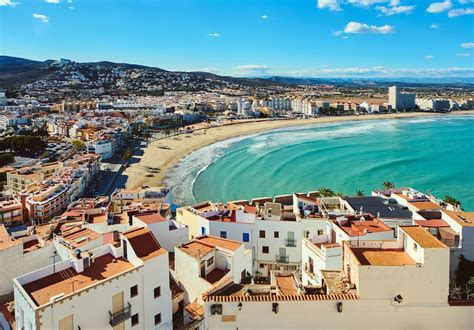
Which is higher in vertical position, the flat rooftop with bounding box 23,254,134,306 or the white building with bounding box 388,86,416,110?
the white building with bounding box 388,86,416,110

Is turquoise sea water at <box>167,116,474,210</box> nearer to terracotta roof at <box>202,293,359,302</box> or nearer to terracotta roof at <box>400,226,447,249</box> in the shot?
terracotta roof at <box>400,226,447,249</box>

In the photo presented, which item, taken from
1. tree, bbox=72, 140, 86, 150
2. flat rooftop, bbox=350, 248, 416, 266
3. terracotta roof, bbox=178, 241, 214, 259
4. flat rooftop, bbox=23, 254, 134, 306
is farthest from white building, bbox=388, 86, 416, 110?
A: flat rooftop, bbox=23, 254, 134, 306

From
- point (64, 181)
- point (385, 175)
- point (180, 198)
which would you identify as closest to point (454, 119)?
point (385, 175)

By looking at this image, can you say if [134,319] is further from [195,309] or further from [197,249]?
[197,249]

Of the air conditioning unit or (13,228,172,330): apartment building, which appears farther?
(13,228,172,330): apartment building

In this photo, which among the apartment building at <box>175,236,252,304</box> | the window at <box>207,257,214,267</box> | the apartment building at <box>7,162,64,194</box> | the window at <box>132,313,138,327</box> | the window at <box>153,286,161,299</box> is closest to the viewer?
the window at <box>132,313,138,327</box>

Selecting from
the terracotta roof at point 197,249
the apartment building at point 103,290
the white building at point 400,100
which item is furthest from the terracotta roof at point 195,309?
the white building at point 400,100

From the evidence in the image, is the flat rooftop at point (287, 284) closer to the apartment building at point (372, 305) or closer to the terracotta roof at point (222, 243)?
the apartment building at point (372, 305)
